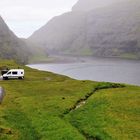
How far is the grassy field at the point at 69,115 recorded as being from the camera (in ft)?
124

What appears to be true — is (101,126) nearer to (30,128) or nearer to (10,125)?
(30,128)

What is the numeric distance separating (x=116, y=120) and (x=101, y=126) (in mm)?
3483

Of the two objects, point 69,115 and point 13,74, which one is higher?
point 69,115

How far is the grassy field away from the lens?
37906mm

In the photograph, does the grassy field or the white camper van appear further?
the white camper van

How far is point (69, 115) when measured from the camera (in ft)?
154

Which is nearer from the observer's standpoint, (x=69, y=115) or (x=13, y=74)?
(x=69, y=115)

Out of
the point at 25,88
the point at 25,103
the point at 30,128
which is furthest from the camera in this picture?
the point at 25,88

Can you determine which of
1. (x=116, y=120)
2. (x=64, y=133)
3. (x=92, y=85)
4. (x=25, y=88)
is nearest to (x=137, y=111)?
(x=116, y=120)

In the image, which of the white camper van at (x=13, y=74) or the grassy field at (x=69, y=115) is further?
the white camper van at (x=13, y=74)

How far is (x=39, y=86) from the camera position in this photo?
244 feet

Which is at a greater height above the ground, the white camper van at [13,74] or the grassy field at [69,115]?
the grassy field at [69,115]

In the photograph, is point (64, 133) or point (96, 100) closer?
point (64, 133)

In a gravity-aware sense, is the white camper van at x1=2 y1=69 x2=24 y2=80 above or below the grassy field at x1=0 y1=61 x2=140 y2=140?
below
